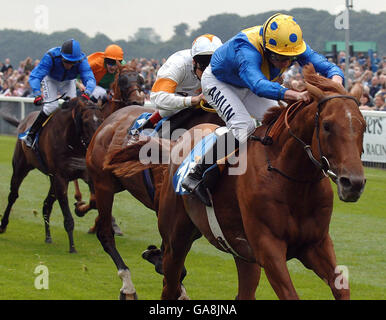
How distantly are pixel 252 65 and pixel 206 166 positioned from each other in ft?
2.36

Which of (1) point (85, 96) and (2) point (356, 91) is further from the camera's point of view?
(1) point (85, 96)

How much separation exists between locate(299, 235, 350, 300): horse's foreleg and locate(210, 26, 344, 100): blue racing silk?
33.9 inches

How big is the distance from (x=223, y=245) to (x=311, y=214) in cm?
77

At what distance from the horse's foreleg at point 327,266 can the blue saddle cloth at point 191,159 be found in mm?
968

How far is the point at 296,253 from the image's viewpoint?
14.5 ft

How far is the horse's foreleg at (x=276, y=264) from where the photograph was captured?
4220 mm

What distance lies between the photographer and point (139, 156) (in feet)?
19.7

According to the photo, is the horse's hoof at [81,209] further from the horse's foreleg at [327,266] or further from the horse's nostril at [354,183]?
the horse's nostril at [354,183]

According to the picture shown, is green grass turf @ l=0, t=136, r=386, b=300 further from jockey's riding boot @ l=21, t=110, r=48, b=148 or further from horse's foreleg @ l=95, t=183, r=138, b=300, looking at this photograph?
jockey's riding boot @ l=21, t=110, r=48, b=148

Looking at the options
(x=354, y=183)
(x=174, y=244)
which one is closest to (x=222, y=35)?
(x=174, y=244)

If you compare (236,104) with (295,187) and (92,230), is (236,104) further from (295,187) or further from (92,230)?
(92,230)

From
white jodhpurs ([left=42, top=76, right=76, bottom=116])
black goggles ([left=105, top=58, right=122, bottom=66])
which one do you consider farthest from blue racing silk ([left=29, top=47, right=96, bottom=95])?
black goggles ([left=105, top=58, right=122, bottom=66])

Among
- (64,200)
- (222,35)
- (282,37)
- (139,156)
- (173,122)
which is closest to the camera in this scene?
(282,37)
